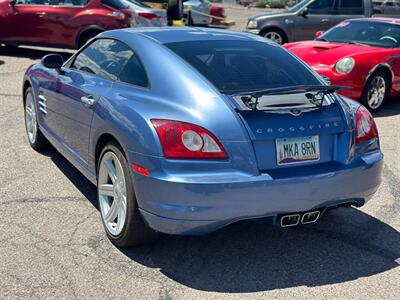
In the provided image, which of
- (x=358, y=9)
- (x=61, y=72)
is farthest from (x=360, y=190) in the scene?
(x=358, y=9)

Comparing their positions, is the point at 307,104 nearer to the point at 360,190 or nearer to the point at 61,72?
the point at 360,190

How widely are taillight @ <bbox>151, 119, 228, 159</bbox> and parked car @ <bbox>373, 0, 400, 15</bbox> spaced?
535 inches

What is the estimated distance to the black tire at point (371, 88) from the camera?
827 centimetres

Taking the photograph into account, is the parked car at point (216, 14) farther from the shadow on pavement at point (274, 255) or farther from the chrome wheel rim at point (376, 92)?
the shadow on pavement at point (274, 255)

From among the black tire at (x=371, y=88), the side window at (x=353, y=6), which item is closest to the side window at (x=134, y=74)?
the black tire at (x=371, y=88)

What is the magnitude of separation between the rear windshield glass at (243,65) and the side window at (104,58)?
16.7 inches

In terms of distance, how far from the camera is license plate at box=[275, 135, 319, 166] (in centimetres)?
341

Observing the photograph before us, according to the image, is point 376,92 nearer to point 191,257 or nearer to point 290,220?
point 290,220

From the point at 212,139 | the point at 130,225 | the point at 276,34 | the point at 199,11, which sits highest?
the point at 212,139

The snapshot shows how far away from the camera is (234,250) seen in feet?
12.7

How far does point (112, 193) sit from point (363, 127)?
1.80 meters

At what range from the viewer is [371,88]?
8383 millimetres

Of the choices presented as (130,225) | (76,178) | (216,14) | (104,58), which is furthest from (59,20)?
(216,14)

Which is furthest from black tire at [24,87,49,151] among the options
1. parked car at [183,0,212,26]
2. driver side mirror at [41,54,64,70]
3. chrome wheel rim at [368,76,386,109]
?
parked car at [183,0,212,26]
